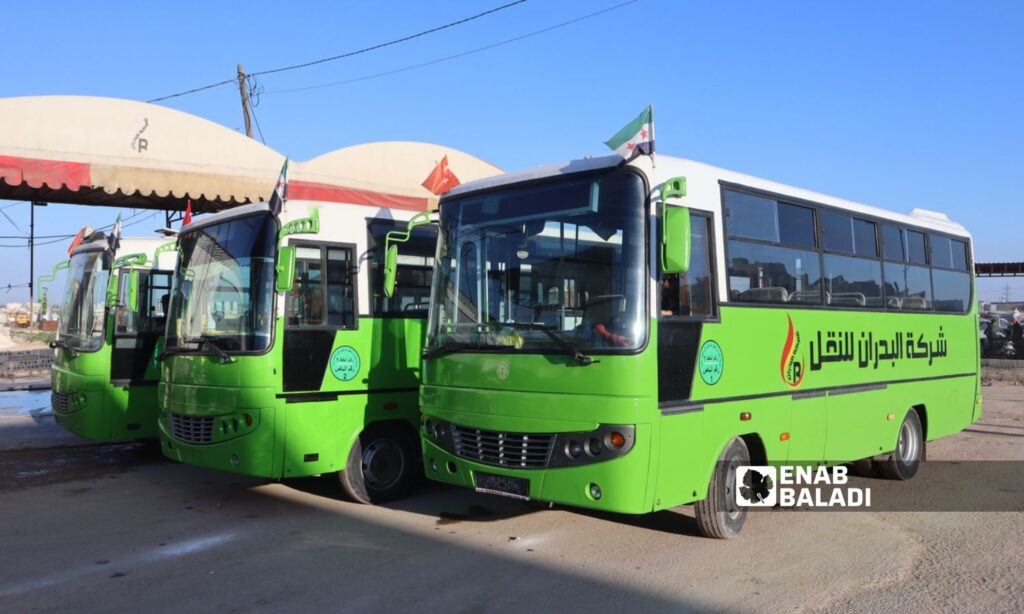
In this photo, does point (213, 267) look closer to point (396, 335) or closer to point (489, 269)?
point (396, 335)

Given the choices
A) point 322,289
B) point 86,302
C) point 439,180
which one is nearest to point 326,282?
point 322,289

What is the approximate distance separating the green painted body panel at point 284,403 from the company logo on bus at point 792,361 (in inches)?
143

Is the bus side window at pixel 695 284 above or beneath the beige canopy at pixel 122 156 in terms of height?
beneath

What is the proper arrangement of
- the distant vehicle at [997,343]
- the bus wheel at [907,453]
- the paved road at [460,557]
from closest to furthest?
the paved road at [460,557], the bus wheel at [907,453], the distant vehicle at [997,343]

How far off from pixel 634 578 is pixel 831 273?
3.90 m

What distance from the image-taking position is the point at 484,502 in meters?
8.35

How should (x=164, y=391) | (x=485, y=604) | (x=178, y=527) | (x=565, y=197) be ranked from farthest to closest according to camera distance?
(x=164, y=391) → (x=178, y=527) → (x=565, y=197) → (x=485, y=604)

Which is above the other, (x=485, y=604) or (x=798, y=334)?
(x=798, y=334)

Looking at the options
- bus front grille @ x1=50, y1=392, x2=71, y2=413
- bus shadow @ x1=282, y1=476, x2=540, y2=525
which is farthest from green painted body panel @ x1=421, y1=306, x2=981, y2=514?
bus front grille @ x1=50, y1=392, x2=71, y2=413

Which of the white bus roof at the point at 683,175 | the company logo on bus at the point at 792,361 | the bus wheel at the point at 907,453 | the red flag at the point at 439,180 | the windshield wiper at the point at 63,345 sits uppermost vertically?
the red flag at the point at 439,180

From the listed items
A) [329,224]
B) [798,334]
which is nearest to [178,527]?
[329,224]

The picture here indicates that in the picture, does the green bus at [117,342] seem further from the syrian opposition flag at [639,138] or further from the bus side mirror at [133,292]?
the syrian opposition flag at [639,138]

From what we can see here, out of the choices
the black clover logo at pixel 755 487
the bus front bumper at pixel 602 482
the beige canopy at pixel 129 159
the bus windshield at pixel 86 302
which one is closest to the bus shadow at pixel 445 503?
the bus front bumper at pixel 602 482

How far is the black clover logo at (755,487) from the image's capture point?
6.90 m
